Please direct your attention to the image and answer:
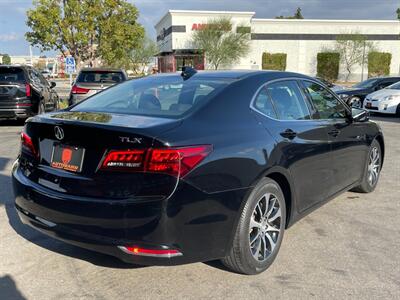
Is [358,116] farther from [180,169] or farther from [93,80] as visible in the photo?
[93,80]

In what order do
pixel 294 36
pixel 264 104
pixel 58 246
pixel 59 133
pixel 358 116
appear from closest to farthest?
1. pixel 59 133
2. pixel 264 104
3. pixel 58 246
4. pixel 358 116
5. pixel 294 36

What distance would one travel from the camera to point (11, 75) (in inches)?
465

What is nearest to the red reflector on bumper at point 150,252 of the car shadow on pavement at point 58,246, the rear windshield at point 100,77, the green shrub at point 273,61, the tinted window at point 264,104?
the car shadow on pavement at point 58,246

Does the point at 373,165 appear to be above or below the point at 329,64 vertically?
below

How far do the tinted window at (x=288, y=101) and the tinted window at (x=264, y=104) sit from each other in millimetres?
69

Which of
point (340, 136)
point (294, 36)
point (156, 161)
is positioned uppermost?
point (294, 36)

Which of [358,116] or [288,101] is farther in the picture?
[358,116]

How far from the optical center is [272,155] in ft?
11.6

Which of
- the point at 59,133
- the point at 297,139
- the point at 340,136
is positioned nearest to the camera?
the point at 59,133

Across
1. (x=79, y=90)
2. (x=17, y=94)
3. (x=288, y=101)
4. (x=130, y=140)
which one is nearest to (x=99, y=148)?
(x=130, y=140)

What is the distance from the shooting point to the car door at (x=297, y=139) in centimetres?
373

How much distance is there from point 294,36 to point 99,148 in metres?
59.7

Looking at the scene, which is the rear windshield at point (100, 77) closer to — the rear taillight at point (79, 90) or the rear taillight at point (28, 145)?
the rear taillight at point (79, 90)

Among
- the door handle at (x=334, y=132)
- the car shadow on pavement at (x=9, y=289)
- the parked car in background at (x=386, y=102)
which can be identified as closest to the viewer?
the car shadow on pavement at (x=9, y=289)
